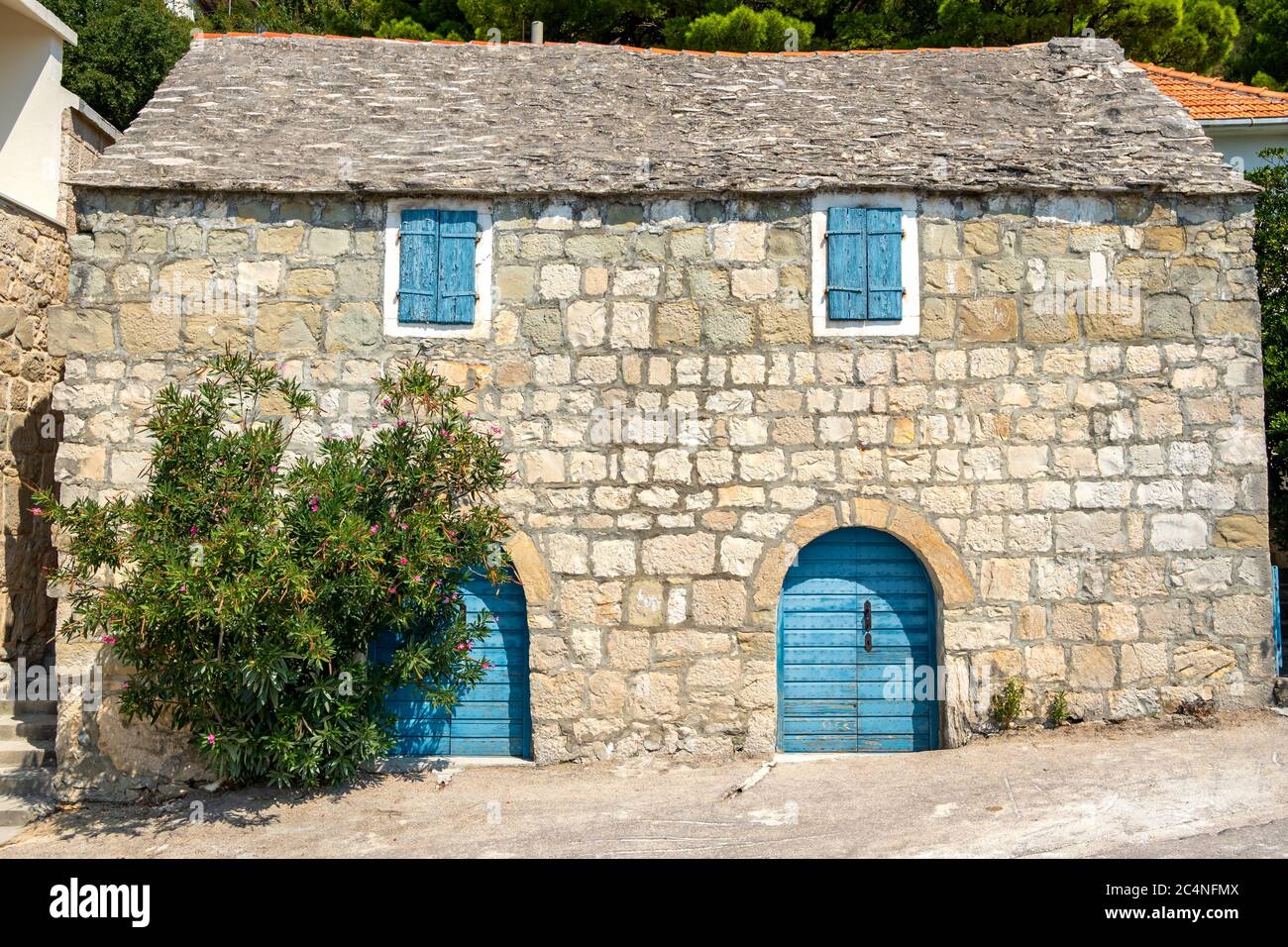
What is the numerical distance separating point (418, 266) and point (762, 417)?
289cm

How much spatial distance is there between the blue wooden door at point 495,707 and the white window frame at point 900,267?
320cm

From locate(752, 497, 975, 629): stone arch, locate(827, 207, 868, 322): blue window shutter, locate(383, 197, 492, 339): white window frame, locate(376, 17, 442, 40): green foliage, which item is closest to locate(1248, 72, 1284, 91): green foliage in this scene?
locate(827, 207, 868, 322): blue window shutter

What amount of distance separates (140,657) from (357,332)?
2.79 metres

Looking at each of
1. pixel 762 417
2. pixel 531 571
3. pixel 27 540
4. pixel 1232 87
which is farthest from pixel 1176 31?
pixel 27 540

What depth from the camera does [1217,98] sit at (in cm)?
1347

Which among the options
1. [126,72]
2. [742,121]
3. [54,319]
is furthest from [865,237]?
[126,72]

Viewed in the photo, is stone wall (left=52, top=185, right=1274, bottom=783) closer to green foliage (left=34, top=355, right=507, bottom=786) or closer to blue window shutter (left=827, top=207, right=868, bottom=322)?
blue window shutter (left=827, top=207, right=868, bottom=322)

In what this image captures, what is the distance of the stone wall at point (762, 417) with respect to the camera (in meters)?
7.84

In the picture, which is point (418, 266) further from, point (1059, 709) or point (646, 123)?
point (1059, 709)

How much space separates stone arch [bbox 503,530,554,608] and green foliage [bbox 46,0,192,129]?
12148 mm

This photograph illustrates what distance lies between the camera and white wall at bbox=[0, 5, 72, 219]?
10.6 metres

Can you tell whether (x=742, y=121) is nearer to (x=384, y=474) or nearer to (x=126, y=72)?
(x=384, y=474)

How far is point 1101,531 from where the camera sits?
794cm

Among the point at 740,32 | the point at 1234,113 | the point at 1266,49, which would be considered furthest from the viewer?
the point at 1266,49
